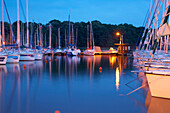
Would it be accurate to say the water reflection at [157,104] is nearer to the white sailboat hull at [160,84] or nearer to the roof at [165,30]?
the white sailboat hull at [160,84]

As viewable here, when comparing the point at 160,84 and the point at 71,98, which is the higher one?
the point at 160,84

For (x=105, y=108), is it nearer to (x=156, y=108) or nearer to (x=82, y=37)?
(x=156, y=108)

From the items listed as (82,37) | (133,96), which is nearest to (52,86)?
(133,96)

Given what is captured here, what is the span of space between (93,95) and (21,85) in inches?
183

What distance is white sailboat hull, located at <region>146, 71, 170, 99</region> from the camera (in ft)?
29.2

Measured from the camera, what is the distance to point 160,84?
29.7ft

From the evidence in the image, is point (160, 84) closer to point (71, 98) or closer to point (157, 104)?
point (157, 104)

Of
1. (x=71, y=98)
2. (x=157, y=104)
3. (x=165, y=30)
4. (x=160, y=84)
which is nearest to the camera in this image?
(x=157, y=104)

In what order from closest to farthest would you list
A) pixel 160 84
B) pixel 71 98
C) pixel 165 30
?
pixel 160 84 → pixel 71 98 → pixel 165 30


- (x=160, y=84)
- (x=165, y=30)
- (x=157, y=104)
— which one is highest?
(x=165, y=30)

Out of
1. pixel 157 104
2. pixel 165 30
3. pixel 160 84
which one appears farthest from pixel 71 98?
pixel 165 30

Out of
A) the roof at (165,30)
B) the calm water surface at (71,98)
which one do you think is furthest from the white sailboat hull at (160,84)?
the roof at (165,30)

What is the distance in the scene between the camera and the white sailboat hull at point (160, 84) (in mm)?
8891

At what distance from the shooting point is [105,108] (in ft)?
26.8
